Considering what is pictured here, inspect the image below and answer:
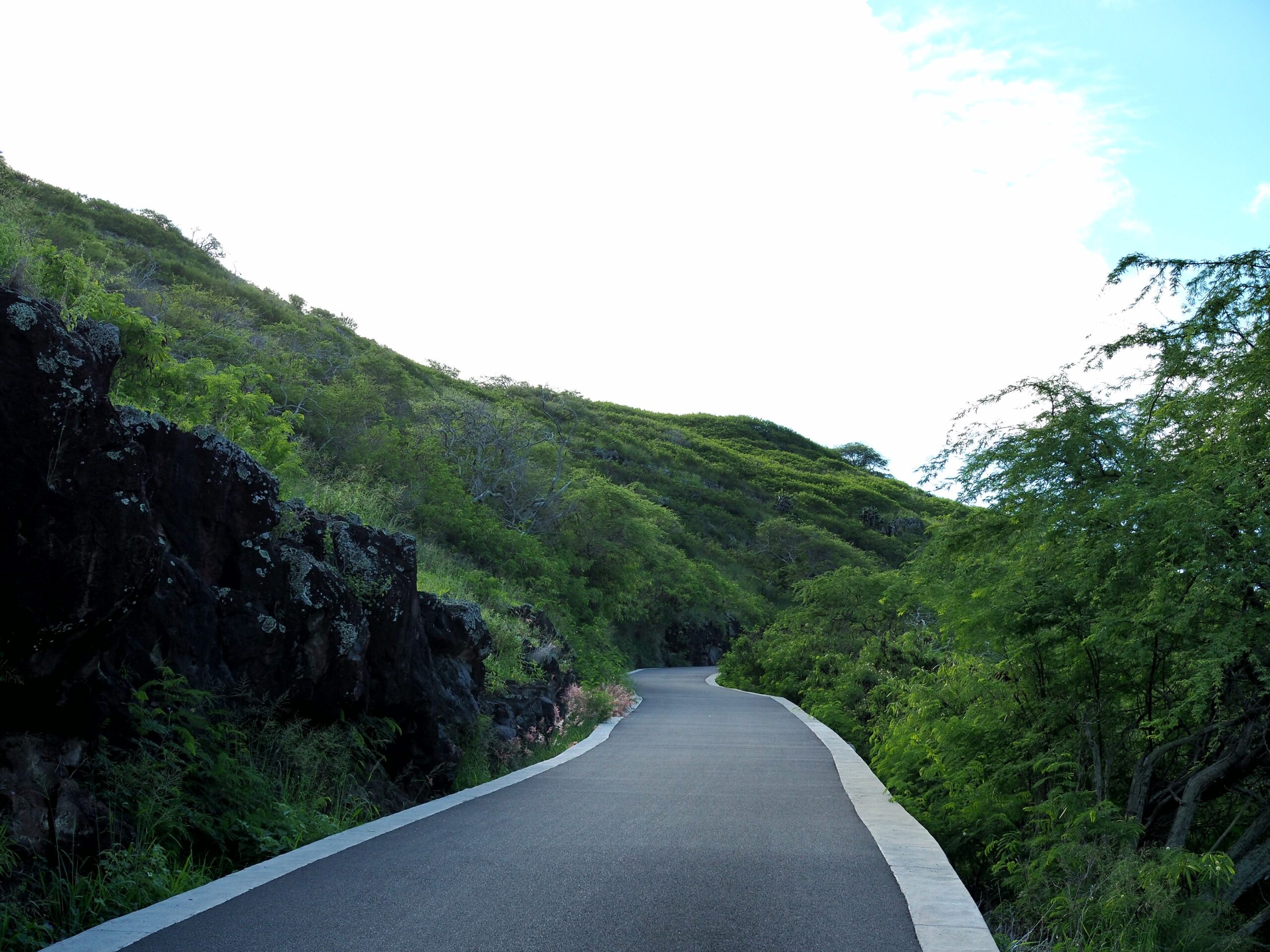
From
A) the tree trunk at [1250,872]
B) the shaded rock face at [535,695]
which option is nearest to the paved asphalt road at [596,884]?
the tree trunk at [1250,872]

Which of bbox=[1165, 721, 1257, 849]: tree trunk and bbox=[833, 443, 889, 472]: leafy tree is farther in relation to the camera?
bbox=[833, 443, 889, 472]: leafy tree

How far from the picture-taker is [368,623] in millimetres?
9641

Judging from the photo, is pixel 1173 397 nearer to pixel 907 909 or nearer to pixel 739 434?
pixel 907 909

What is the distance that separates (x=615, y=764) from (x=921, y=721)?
4.17 m

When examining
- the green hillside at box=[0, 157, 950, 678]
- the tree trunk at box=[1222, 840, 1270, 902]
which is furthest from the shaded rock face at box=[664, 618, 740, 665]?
the tree trunk at box=[1222, 840, 1270, 902]

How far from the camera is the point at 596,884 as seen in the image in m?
6.45

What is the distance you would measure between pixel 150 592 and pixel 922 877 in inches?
212

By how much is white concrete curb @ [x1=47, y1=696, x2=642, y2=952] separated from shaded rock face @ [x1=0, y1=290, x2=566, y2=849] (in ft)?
2.47

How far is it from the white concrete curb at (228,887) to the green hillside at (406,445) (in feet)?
15.3

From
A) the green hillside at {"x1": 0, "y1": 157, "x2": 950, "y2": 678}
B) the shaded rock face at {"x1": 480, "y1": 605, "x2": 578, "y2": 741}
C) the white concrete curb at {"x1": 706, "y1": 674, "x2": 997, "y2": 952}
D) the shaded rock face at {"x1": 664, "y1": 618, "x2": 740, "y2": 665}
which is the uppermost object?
the green hillside at {"x1": 0, "y1": 157, "x2": 950, "y2": 678}

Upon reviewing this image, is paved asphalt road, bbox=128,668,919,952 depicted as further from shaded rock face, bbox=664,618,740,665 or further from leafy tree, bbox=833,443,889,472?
leafy tree, bbox=833,443,889,472

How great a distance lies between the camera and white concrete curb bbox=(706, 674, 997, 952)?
5.19m

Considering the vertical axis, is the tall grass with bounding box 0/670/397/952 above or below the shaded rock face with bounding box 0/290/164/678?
below

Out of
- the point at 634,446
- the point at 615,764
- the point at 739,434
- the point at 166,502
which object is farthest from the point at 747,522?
the point at 166,502
